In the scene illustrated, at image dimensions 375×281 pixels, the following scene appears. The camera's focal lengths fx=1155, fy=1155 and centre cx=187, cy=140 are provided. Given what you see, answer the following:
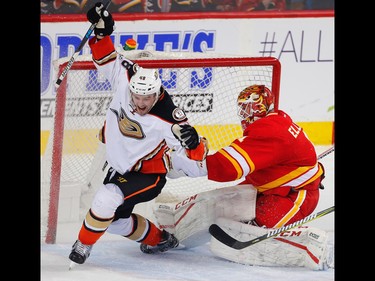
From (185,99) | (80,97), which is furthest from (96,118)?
(185,99)

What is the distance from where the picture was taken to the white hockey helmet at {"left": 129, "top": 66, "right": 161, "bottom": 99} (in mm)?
4418

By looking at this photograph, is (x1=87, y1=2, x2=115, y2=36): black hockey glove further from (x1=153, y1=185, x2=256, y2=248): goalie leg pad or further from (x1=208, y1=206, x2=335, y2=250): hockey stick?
(x1=208, y1=206, x2=335, y2=250): hockey stick

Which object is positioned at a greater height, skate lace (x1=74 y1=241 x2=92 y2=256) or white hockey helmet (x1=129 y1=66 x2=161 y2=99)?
white hockey helmet (x1=129 y1=66 x2=161 y2=99)

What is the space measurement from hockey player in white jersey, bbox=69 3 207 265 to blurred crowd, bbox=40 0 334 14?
1.70 meters

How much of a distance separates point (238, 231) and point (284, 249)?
0.21 metres

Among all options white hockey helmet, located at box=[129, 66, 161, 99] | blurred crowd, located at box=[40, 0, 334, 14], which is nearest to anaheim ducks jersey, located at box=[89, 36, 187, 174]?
white hockey helmet, located at box=[129, 66, 161, 99]

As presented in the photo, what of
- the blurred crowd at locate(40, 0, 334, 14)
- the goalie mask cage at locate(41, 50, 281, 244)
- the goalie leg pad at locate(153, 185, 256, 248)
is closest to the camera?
the goalie leg pad at locate(153, 185, 256, 248)

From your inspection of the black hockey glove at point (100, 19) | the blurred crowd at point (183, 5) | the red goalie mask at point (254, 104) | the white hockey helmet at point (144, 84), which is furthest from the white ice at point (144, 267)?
the blurred crowd at point (183, 5)

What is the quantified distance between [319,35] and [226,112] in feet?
4.10

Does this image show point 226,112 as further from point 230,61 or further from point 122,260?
point 122,260

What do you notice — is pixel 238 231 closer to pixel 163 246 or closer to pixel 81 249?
pixel 163 246

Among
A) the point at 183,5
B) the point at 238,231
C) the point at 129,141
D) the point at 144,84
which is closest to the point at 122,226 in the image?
the point at 129,141

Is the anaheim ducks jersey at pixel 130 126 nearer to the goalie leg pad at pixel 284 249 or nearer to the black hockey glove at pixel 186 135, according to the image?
the black hockey glove at pixel 186 135

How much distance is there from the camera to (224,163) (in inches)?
182
